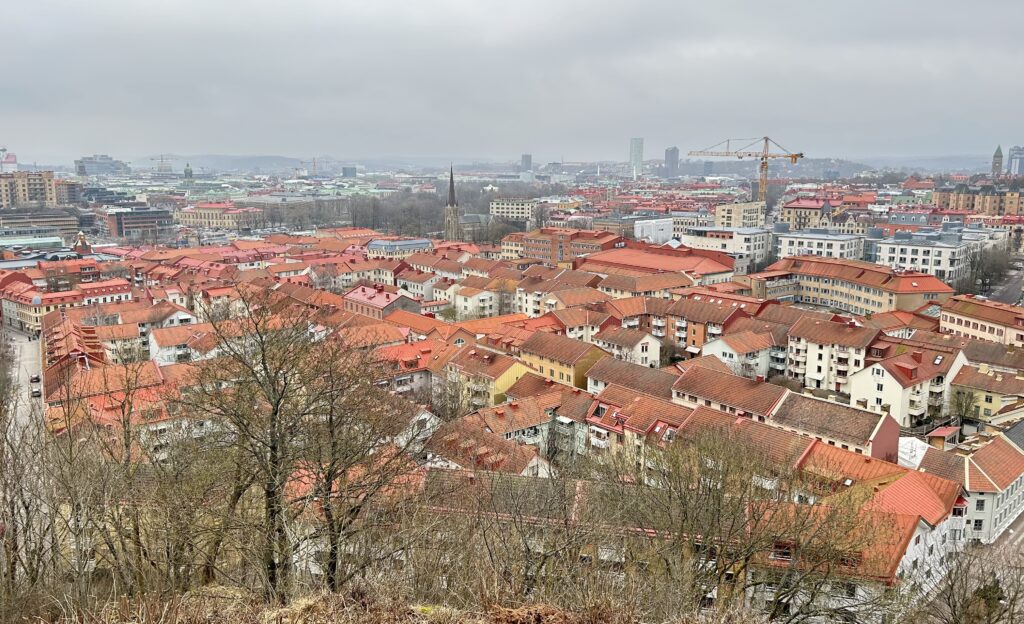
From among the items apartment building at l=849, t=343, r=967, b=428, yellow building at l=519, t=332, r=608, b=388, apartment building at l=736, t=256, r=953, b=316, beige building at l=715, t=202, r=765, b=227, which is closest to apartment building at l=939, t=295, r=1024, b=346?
apartment building at l=736, t=256, r=953, b=316

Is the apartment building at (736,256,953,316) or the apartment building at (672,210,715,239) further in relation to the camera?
the apartment building at (672,210,715,239)

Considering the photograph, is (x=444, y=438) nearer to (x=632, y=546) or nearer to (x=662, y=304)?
(x=632, y=546)

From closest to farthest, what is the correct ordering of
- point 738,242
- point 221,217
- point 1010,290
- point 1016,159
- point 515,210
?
point 1010,290 < point 738,242 < point 221,217 < point 515,210 < point 1016,159

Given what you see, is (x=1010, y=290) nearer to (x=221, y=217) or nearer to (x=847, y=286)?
(x=847, y=286)

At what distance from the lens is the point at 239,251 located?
3841 cm

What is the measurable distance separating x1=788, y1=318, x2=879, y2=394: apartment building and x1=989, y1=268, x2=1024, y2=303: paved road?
14272mm

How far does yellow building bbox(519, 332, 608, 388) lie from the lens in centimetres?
1778

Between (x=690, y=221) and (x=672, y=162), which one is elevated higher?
(x=672, y=162)

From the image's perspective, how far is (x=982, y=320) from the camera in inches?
822

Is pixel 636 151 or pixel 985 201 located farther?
pixel 636 151

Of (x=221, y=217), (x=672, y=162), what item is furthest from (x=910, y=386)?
(x=672, y=162)

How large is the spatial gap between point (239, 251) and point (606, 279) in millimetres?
20096

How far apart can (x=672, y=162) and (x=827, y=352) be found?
492 ft

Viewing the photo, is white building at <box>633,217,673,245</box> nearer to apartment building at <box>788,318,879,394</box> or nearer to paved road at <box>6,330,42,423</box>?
apartment building at <box>788,318,879,394</box>
